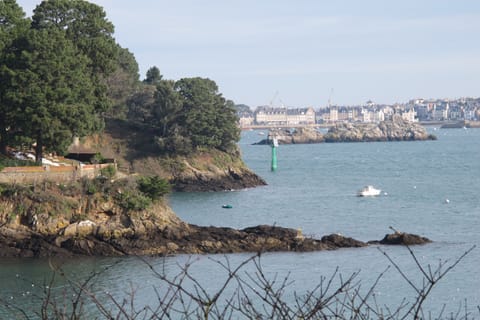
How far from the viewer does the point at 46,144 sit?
1705 inches

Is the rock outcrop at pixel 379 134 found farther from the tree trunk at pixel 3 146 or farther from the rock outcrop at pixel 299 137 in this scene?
the tree trunk at pixel 3 146

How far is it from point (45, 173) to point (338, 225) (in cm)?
1496

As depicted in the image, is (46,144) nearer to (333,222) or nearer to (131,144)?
(333,222)

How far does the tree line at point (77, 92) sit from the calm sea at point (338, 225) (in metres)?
7.09

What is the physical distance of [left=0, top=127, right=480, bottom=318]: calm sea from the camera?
30.5 m

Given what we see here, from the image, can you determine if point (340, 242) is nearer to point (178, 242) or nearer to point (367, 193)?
point (178, 242)

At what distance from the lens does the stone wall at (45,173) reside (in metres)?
39.1

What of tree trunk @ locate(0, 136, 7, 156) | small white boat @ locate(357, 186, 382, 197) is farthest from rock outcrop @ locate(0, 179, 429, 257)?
small white boat @ locate(357, 186, 382, 197)

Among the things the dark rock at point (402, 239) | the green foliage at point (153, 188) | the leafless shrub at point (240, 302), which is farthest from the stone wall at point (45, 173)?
the dark rock at point (402, 239)

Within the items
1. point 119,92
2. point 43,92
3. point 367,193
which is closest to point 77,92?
point 43,92

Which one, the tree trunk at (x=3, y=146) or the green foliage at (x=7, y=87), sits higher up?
the green foliage at (x=7, y=87)

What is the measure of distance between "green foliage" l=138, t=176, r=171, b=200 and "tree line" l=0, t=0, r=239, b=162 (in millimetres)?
4760

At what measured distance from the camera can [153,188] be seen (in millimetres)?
40688

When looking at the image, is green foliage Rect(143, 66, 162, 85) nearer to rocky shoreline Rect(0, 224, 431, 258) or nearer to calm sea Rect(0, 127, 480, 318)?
calm sea Rect(0, 127, 480, 318)
